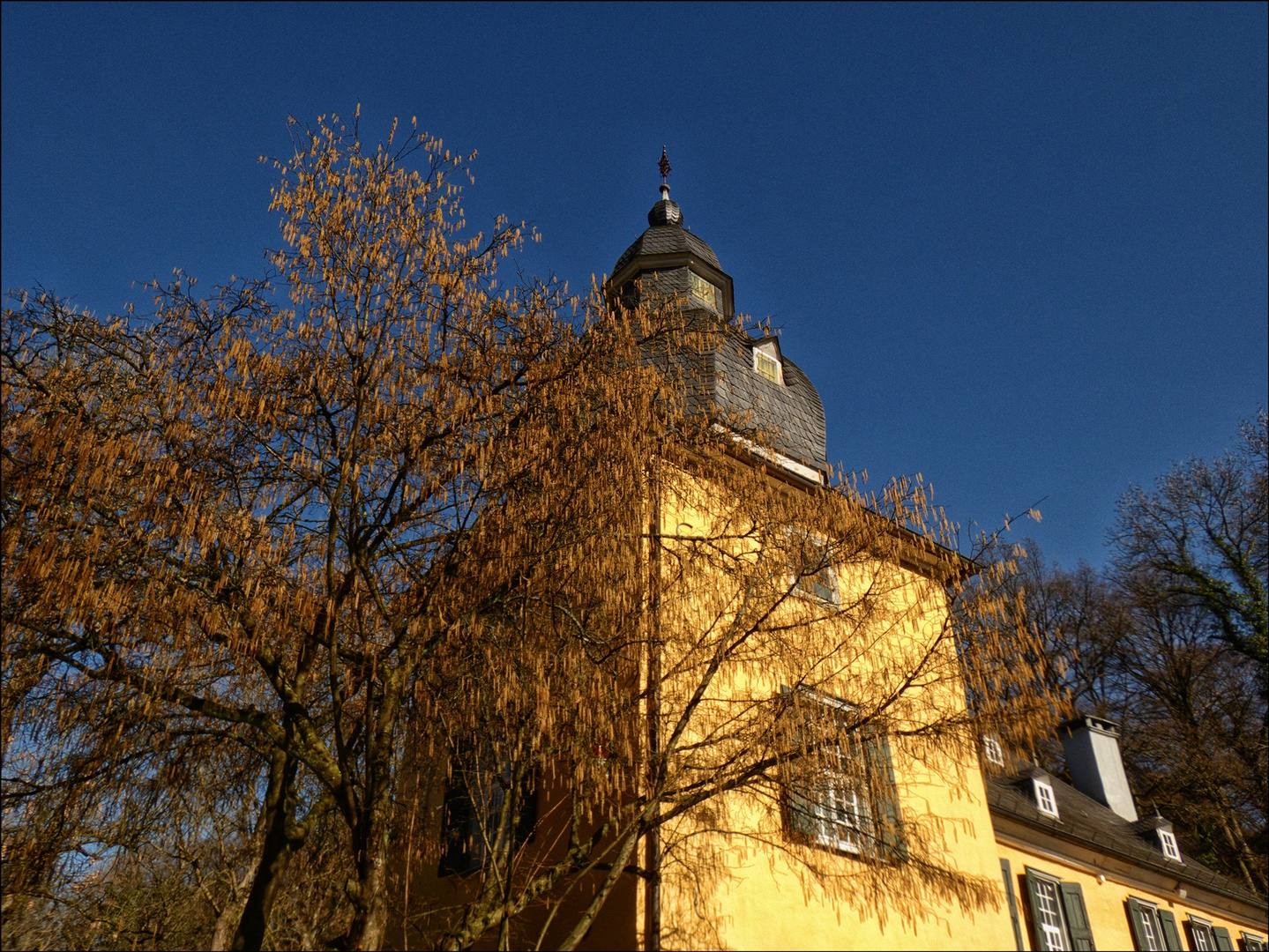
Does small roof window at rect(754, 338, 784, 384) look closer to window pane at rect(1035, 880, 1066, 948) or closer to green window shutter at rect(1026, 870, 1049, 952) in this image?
green window shutter at rect(1026, 870, 1049, 952)

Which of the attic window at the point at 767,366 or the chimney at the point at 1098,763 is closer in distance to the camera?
the attic window at the point at 767,366

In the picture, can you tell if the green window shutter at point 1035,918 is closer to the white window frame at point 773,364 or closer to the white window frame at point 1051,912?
the white window frame at point 1051,912

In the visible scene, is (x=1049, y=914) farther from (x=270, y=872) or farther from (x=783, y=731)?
(x=270, y=872)

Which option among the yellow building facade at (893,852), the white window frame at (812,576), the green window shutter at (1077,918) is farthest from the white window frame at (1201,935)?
the white window frame at (812,576)

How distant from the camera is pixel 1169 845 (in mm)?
16703

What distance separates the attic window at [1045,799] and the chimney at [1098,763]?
174 inches

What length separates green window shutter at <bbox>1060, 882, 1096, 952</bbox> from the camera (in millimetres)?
12188

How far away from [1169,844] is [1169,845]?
20 mm

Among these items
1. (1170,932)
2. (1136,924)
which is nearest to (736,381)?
(1136,924)

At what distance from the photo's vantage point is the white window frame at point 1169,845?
16.5 metres

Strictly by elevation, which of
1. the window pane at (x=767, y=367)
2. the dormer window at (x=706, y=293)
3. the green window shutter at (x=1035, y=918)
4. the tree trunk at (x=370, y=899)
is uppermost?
the dormer window at (x=706, y=293)

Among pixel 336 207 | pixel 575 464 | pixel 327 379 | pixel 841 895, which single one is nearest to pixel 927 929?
pixel 841 895

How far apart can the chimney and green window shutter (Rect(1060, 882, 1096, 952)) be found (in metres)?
6.02

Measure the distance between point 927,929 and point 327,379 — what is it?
716 centimetres
